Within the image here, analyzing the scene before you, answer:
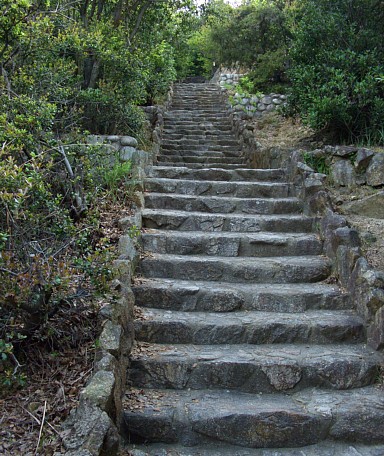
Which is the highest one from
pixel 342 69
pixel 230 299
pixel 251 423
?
pixel 342 69

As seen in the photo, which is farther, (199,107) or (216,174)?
(199,107)

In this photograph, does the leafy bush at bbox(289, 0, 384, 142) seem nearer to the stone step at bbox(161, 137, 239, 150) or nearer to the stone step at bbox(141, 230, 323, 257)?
the stone step at bbox(161, 137, 239, 150)

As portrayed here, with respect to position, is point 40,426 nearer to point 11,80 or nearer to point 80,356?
point 80,356

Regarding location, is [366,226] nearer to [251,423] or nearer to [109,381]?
[251,423]

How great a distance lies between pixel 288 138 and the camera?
9734 mm

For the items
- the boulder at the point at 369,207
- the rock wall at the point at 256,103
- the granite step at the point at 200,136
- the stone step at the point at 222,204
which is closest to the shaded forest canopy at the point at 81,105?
the stone step at the point at 222,204

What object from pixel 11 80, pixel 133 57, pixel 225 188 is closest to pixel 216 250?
pixel 225 188

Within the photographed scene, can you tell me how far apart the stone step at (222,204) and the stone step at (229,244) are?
79cm

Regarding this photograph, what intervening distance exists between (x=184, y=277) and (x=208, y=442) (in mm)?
1811

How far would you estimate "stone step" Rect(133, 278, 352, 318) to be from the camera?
170 inches

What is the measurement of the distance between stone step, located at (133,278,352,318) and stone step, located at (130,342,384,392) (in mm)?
638

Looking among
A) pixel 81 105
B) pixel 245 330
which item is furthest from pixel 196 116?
pixel 245 330

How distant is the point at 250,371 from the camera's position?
357cm

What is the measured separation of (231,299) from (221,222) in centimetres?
144
